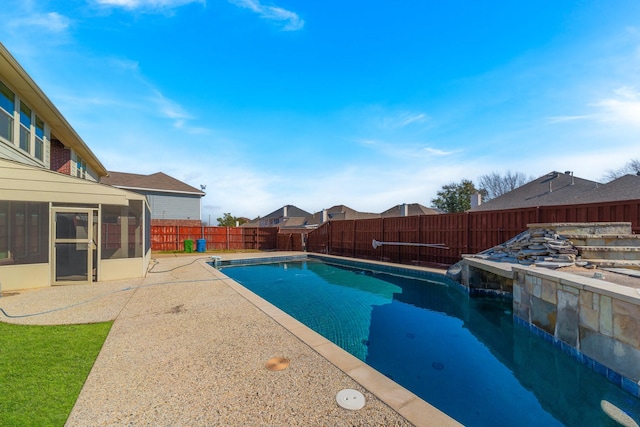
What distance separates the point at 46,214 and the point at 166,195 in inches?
607

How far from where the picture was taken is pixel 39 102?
7562mm

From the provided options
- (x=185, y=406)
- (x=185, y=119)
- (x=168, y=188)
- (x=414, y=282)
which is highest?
(x=185, y=119)

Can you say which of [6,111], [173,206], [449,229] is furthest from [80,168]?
[449,229]

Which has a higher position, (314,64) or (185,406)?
(314,64)

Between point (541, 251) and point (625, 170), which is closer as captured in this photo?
point (541, 251)

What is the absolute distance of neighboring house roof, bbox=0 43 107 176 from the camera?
609 cm

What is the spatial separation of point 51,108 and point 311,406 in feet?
34.6

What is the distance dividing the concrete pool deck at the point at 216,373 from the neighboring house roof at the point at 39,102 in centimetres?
509

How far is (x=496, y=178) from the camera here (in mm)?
34938

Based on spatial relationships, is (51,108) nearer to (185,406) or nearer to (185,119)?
(185,119)

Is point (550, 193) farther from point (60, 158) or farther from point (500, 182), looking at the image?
point (60, 158)

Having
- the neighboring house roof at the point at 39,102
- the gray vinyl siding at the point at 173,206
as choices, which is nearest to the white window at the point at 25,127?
the neighboring house roof at the point at 39,102

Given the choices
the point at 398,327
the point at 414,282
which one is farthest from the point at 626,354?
the point at 414,282

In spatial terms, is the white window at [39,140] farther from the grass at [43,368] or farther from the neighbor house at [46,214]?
the grass at [43,368]
